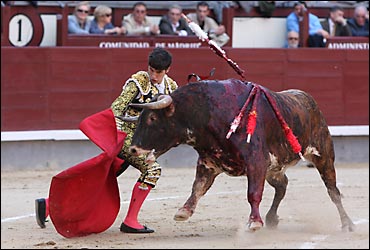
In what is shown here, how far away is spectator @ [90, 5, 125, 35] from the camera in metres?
10.3

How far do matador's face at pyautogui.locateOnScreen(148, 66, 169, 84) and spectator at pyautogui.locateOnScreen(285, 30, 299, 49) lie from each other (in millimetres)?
4975

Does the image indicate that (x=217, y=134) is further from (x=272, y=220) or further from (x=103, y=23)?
(x=103, y=23)

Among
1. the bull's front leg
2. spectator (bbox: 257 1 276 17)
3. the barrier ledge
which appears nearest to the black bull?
the bull's front leg

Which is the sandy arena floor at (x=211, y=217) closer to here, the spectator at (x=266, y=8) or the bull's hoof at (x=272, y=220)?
the bull's hoof at (x=272, y=220)

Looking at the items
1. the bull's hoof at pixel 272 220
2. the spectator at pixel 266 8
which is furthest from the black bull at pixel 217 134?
the spectator at pixel 266 8

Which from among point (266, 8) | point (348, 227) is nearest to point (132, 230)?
point (348, 227)

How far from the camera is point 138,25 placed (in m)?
10.6

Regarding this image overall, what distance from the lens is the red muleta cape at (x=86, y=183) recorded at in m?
6.43

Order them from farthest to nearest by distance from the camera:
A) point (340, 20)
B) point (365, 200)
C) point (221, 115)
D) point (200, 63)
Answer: point (340, 20), point (200, 63), point (365, 200), point (221, 115)

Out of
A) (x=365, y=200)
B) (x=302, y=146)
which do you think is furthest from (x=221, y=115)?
(x=365, y=200)

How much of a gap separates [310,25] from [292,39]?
342mm

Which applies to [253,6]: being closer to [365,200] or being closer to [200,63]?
[200,63]

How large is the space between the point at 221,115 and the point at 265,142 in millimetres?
321

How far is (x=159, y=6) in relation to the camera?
1095 cm
